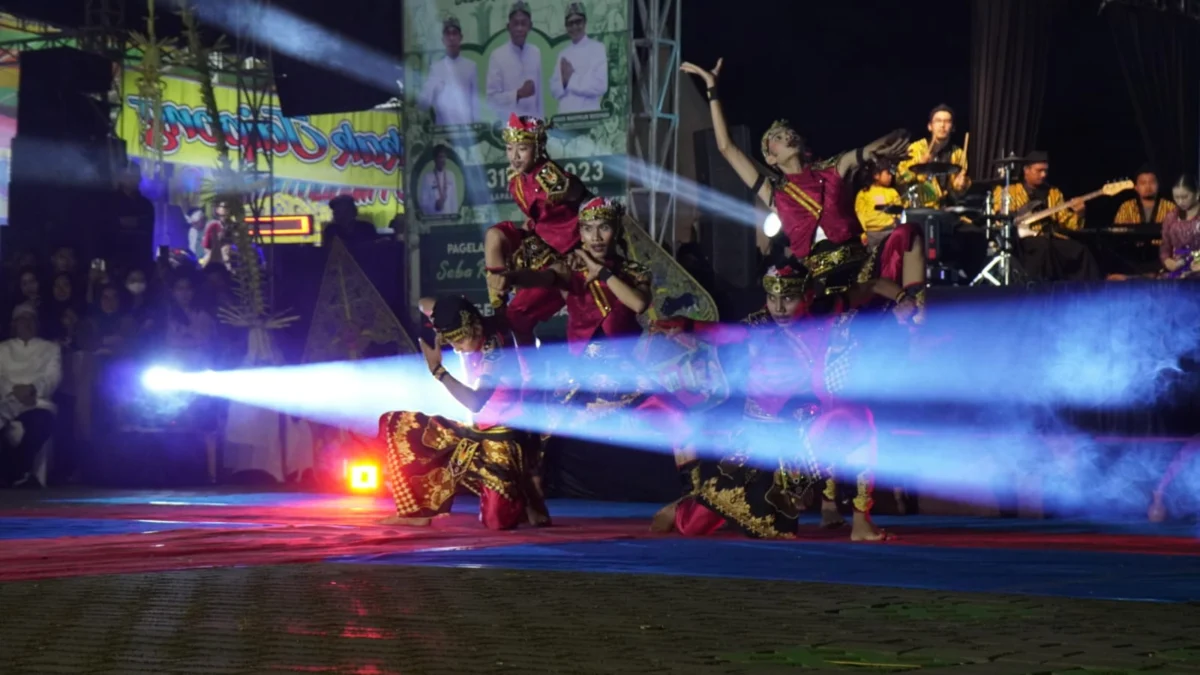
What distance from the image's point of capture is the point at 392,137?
23750 mm

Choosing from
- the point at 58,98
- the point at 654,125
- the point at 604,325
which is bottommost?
the point at 604,325

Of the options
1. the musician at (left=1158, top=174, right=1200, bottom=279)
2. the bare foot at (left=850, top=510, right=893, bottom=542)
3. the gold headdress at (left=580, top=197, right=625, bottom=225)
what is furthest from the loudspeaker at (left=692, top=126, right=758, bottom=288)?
the bare foot at (left=850, top=510, right=893, bottom=542)

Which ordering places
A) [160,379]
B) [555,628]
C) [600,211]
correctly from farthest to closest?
[160,379], [600,211], [555,628]

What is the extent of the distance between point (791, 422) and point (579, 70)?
5.07 metres

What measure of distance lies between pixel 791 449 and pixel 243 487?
17.0 feet

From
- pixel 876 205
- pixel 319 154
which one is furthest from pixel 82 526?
pixel 319 154

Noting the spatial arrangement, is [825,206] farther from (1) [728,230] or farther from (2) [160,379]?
(2) [160,379]

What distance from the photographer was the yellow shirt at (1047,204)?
11.0m

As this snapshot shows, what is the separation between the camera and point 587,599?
452 cm

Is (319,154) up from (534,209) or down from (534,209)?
up

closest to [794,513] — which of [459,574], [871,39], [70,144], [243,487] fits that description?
[459,574]

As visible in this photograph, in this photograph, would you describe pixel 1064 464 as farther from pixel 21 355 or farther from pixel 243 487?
pixel 21 355

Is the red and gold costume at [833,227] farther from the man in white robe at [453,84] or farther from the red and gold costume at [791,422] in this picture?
the man in white robe at [453,84]

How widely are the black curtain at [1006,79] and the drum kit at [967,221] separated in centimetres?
60
